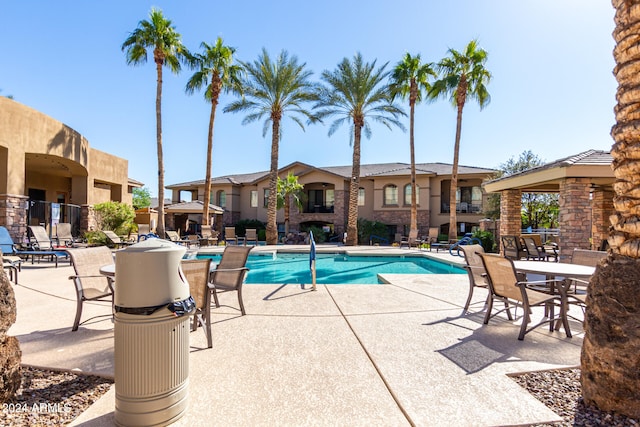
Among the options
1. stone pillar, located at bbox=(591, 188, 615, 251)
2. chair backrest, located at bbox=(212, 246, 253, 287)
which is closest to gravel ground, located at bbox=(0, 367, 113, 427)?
chair backrest, located at bbox=(212, 246, 253, 287)

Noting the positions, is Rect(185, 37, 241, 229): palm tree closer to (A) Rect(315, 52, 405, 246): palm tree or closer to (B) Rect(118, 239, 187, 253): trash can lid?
(A) Rect(315, 52, 405, 246): palm tree

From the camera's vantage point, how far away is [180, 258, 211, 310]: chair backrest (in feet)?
11.2

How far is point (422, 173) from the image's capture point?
25.5 meters

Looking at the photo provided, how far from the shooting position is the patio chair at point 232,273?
4.72 meters

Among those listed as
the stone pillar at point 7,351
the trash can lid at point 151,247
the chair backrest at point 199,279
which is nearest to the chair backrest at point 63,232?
the chair backrest at point 199,279

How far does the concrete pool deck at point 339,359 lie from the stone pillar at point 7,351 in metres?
0.54

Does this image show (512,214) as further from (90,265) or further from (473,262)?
(90,265)

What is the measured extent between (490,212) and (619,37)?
2306 cm

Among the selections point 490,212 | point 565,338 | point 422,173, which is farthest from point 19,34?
point 490,212

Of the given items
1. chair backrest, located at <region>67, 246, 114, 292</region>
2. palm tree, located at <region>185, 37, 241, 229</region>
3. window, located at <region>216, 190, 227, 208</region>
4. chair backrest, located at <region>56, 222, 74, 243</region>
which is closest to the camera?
chair backrest, located at <region>67, 246, 114, 292</region>

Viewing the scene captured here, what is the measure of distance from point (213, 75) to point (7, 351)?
66.9ft

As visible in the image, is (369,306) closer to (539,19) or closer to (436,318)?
(436,318)

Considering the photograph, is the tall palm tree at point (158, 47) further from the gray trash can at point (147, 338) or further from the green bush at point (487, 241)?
the gray trash can at point (147, 338)

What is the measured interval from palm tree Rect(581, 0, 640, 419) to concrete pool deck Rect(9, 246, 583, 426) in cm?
47
